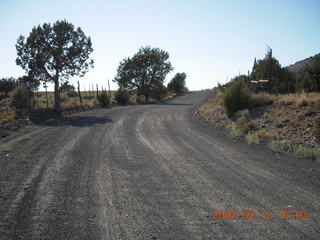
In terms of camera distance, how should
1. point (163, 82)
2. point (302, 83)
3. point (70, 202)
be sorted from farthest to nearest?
1. point (163, 82)
2. point (302, 83)
3. point (70, 202)

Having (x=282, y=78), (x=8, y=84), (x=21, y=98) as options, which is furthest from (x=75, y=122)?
(x=8, y=84)

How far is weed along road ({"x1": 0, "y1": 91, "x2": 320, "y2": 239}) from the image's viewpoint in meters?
3.94

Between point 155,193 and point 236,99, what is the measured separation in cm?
1335

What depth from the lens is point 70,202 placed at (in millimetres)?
4848

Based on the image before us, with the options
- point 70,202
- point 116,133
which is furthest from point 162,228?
point 116,133

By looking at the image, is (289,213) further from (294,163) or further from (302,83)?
(302,83)

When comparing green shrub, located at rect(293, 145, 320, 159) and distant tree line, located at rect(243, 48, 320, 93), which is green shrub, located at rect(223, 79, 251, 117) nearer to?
distant tree line, located at rect(243, 48, 320, 93)

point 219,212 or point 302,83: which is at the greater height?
point 302,83

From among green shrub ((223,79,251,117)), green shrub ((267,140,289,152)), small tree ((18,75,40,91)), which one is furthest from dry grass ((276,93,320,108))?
small tree ((18,75,40,91))

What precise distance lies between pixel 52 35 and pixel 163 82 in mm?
27684

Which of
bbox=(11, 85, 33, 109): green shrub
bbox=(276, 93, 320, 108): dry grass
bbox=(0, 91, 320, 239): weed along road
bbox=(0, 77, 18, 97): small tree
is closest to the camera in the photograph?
bbox=(0, 91, 320, 239): weed along road

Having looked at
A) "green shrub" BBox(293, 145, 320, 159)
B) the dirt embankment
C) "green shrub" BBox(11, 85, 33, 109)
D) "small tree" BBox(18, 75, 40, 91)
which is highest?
"small tree" BBox(18, 75, 40, 91)

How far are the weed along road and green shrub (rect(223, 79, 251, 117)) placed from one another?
7703mm
